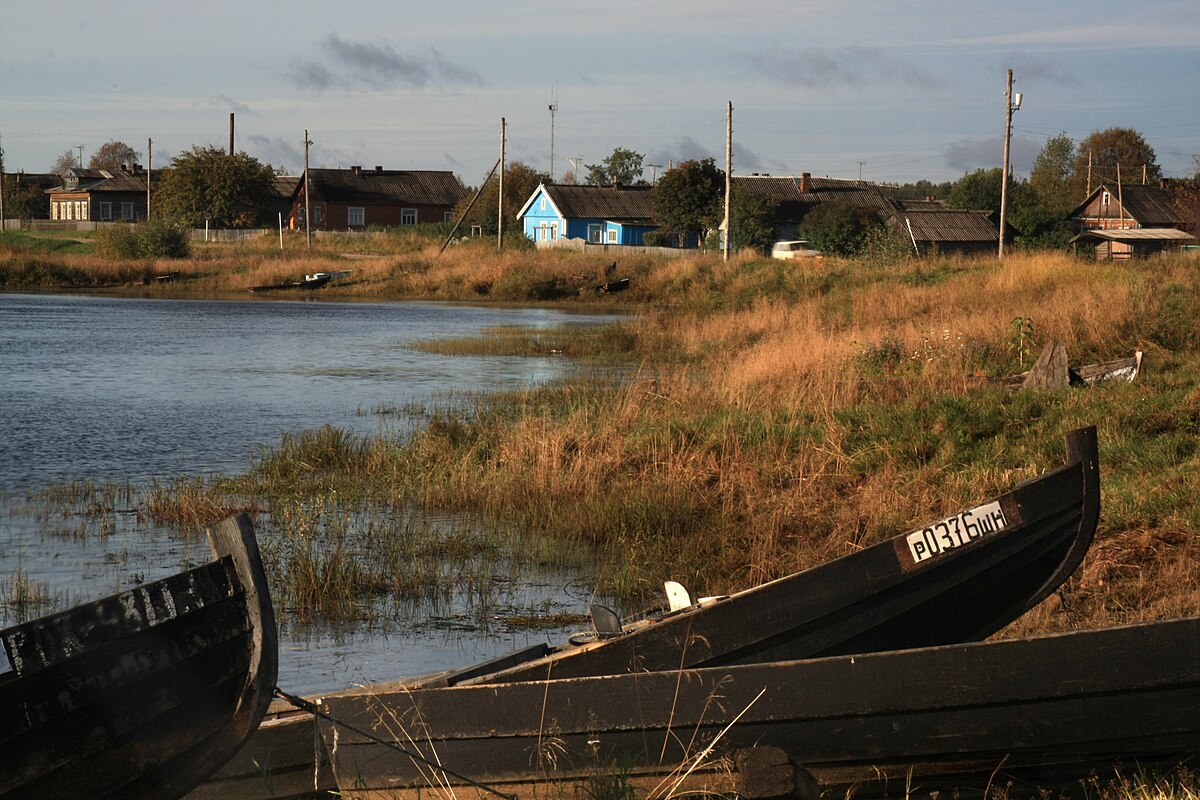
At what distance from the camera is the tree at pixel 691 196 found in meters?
72.4

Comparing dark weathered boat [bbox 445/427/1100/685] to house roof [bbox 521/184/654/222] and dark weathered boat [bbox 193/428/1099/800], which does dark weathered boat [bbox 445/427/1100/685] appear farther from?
house roof [bbox 521/184/654/222]

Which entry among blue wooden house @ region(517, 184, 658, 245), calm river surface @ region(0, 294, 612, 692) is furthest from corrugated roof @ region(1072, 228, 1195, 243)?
calm river surface @ region(0, 294, 612, 692)

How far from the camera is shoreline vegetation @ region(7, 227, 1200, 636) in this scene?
1010cm

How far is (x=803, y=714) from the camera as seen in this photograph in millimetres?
5551

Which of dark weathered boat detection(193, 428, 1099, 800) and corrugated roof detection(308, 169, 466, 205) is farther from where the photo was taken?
corrugated roof detection(308, 169, 466, 205)

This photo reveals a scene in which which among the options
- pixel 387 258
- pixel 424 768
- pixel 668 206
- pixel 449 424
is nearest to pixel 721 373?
pixel 449 424

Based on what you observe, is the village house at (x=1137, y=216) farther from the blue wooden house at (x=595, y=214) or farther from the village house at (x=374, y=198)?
the village house at (x=374, y=198)

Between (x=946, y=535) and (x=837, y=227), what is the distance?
58420mm

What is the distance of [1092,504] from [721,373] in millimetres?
13097

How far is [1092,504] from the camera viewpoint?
254 inches

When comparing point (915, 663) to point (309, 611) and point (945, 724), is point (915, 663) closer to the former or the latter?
point (945, 724)

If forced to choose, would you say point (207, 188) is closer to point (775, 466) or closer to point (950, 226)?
point (950, 226)

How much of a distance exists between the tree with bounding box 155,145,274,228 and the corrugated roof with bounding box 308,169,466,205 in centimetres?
746

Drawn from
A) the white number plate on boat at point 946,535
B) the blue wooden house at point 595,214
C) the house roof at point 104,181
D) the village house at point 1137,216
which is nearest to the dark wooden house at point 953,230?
the village house at point 1137,216
